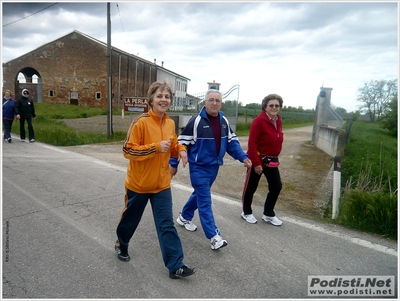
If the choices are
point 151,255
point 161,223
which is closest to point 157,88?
point 161,223

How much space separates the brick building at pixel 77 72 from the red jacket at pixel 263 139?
37.5 m

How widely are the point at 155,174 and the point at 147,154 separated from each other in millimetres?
260

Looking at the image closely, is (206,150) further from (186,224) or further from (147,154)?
(186,224)

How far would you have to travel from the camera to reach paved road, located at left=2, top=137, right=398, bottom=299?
9.27 ft

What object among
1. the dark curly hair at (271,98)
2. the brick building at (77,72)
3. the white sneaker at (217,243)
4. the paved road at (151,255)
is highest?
the brick building at (77,72)

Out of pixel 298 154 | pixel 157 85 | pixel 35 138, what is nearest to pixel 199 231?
pixel 157 85

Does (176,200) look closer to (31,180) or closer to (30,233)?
(30,233)

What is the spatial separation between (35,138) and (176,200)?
932 cm

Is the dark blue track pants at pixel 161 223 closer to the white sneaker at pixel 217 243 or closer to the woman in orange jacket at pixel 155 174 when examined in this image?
the woman in orange jacket at pixel 155 174

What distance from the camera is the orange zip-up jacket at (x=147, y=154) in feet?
9.53

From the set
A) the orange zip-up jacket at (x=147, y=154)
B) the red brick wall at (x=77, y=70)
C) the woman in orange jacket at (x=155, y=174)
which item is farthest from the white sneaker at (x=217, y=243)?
the red brick wall at (x=77, y=70)

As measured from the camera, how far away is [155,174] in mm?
3049

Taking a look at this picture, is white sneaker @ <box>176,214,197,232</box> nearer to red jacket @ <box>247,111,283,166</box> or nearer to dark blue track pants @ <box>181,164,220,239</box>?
dark blue track pants @ <box>181,164,220,239</box>

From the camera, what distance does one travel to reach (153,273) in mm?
3068
